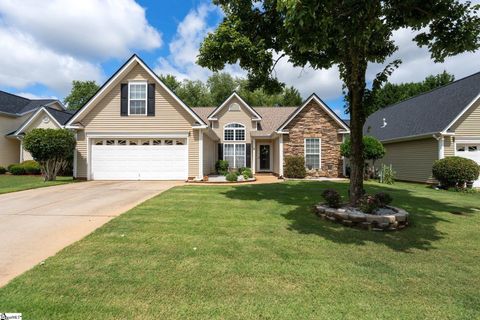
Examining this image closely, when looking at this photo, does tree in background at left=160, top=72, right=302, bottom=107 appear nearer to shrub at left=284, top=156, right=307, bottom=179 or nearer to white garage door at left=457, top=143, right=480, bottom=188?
shrub at left=284, top=156, right=307, bottom=179

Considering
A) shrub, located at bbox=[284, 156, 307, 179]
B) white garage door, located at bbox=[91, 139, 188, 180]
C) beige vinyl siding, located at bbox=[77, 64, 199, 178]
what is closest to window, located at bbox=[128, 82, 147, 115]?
beige vinyl siding, located at bbox=[77, 64, 199, 178]

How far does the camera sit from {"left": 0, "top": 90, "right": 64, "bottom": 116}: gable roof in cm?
2326

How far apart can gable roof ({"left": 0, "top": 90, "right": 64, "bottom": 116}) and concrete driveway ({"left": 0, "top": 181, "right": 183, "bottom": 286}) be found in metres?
17.8

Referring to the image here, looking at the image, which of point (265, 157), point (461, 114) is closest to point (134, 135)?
point (265, 157)

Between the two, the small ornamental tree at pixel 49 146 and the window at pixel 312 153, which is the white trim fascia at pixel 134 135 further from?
the window at pixel 312 153

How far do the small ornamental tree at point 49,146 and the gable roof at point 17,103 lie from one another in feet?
39.6

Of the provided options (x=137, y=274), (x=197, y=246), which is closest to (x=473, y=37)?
(x=197, y=246)

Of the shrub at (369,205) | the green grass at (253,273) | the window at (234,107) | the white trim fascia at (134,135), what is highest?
the window at (234,107)

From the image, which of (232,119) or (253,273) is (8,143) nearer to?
(232,119)

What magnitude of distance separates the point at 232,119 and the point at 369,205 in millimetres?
16302

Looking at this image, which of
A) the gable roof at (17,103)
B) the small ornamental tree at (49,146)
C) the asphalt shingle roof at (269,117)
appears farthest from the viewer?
the gable roof at (17,103)

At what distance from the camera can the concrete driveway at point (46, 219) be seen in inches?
172

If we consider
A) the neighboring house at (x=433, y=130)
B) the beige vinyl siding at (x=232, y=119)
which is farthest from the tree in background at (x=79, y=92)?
the neighboring house at (x=433, y=130)

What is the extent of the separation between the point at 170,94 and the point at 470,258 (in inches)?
555
